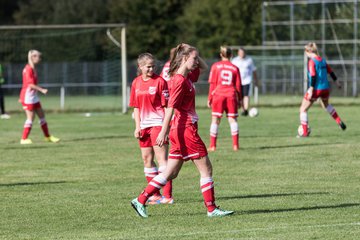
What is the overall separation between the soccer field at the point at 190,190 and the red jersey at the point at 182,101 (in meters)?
1.08

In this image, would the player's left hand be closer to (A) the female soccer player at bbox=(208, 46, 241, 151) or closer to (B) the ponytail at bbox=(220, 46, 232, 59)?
(B) the ponytail at bbox=(220, 46, 232, 59)

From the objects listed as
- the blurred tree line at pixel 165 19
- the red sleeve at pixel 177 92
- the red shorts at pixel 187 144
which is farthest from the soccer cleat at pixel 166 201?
the blurred tree line at pixel 165 19

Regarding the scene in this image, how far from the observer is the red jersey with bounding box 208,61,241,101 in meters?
17.5

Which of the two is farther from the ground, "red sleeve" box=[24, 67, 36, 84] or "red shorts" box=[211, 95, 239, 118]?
"red sleeve" box=[24, 67, 36, 84]

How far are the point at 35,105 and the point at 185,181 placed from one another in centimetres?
777

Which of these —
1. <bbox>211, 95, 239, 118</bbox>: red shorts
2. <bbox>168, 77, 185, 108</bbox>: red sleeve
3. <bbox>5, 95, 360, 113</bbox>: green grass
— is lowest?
<bbox>5, 95, 360, 113</bbox>: green grass

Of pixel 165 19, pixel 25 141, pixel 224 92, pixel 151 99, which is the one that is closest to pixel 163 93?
pixel 151 99

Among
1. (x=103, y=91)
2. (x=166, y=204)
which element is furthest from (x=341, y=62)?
(x=166, y=204)

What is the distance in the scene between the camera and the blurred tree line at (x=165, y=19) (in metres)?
66.8

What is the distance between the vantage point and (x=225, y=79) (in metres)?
17.6

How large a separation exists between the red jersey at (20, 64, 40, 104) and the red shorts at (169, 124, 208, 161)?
10724mm

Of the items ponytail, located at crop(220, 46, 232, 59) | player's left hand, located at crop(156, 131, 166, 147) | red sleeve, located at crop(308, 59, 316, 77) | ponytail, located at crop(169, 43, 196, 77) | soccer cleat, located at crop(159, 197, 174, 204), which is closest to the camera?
player's left hand, located at crop(156, 131, 166, 147)

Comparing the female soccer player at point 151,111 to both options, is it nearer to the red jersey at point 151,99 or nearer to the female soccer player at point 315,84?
the red jersey at point 151,99

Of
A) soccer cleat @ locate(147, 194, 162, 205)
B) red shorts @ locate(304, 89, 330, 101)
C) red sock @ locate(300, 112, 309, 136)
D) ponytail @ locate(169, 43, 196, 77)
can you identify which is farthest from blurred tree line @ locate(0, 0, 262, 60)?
ponytail @ locate(169, 43, 196, 77)
